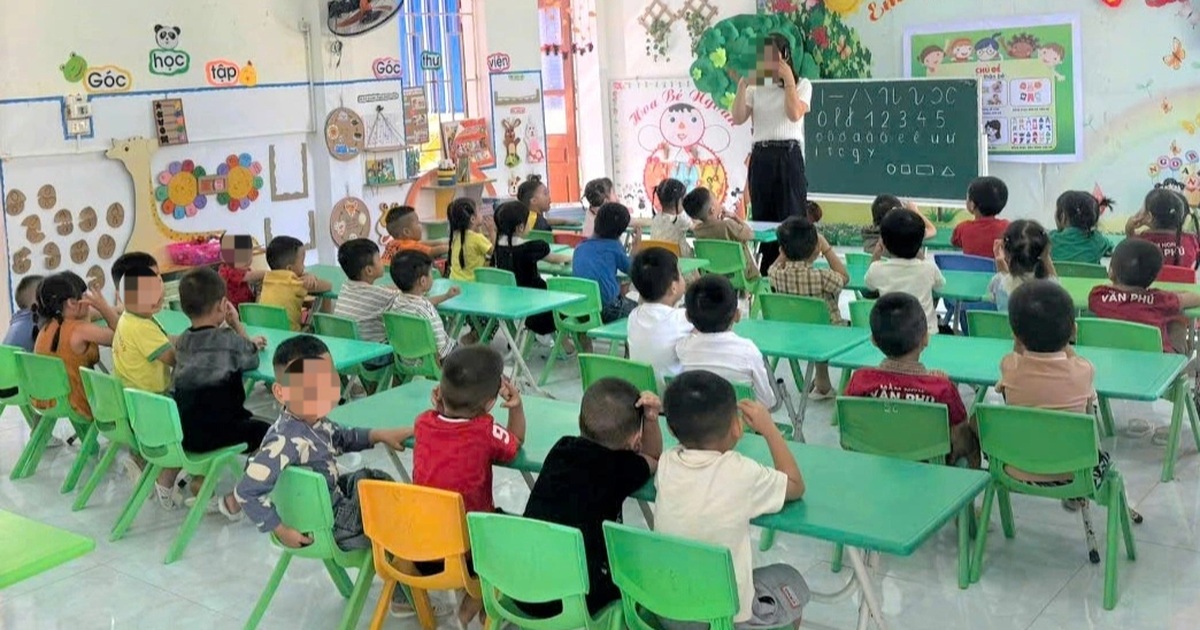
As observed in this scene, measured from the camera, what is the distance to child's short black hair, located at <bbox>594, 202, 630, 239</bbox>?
7020mm

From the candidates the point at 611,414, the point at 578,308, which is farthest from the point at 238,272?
the point at 611,414

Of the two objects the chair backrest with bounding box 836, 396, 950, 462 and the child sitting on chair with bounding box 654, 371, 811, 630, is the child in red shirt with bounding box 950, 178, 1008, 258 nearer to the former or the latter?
the chair backrest with bounding box 836, 396, 950, 462

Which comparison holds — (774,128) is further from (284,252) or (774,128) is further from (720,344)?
(720,344)

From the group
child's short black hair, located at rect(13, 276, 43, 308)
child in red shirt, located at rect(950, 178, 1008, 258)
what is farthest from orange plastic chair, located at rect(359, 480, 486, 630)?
child in red shirt, located at rect(950, 178, 1008, 258)

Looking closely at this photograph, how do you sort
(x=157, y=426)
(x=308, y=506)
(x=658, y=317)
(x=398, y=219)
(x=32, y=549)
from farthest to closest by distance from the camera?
(x=398, y=219), (x=658, y=317), (x=157, y=426), (x=308, y=506), (x=32, y=549)

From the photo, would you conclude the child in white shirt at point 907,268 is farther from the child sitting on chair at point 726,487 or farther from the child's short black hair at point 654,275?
the child sitting on chair at point 726,487

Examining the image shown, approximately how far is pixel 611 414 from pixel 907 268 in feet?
9.18

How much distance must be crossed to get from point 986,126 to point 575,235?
11.8ft

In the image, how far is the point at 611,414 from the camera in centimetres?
328

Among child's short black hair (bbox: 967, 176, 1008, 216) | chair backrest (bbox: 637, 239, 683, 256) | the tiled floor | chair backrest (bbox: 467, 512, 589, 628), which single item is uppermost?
child's short black hair (bbox: 967, 176, 1008, 216)

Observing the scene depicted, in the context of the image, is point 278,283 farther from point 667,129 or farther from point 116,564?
point 667,129

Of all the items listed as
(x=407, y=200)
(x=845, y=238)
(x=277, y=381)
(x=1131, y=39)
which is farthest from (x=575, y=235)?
(x=277, y=381)

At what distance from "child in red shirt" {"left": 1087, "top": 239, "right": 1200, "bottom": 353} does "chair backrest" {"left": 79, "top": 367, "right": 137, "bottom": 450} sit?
4002mm

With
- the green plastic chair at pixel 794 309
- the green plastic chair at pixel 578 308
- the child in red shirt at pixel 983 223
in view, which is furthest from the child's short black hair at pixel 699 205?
the green plastic chair at pixel 794 309
